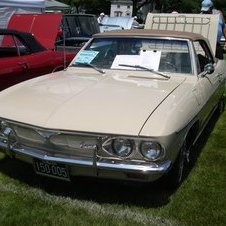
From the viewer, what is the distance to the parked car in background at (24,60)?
6064 mm

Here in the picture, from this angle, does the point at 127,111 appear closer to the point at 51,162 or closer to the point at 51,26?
the point at 51,162

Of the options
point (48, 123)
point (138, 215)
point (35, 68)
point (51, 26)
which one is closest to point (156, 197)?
point (138, 215)

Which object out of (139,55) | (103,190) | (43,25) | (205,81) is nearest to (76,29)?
(43,25)

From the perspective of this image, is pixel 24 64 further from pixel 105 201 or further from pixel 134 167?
pixel 134 167

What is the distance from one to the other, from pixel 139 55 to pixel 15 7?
8.16 meters

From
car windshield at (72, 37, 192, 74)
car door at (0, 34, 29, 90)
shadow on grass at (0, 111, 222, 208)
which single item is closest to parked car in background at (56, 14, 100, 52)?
car door at (0, 34, 29, 90)

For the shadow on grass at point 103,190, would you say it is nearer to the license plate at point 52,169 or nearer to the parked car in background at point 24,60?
the license plate at point 52,169

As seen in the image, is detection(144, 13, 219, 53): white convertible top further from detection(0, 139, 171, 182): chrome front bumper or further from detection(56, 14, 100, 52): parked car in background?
detection(0, 139, 171, 182): chrome front bumper

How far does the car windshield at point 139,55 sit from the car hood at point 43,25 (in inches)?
177

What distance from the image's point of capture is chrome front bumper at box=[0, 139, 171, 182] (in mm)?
3574

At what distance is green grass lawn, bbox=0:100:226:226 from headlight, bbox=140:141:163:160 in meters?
0.38

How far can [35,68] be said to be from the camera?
6.61 metres

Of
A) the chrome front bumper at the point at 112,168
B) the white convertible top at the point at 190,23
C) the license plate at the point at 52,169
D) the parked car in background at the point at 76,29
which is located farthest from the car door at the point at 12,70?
the parked car in background at the point at 76,29

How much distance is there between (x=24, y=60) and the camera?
6.50 metres
